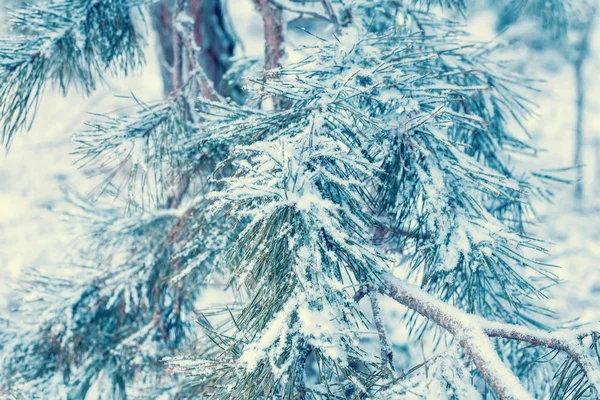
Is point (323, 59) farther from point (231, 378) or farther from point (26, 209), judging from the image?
point (26, 209)

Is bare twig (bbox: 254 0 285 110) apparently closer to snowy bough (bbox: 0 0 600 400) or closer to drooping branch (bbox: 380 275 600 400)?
snowy bough (bbox: 0 0 600 400)

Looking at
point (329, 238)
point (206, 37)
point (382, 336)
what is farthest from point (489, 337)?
point (206, 37)

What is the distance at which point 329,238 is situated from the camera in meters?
0.61

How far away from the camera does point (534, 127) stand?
7.16 m

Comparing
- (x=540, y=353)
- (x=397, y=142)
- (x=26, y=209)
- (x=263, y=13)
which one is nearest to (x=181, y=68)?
(x=263, y=13)

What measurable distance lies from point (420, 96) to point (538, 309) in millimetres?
554

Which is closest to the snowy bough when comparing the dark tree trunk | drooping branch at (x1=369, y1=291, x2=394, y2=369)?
drooping branch at (x1=369, y1=291, x2=394, y2=369)

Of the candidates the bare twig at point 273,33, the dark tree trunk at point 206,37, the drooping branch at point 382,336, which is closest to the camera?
the drooping branch at point 382,336

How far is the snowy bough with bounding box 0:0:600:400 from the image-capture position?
0.59 meters

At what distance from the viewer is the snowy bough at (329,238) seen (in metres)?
0.59

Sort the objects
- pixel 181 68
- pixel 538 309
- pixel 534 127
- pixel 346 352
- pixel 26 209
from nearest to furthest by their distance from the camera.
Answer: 1. pixel 346 352
2. pixel 538 309
3. pixel 181 68
4. pixel 26 209
5. pixel 534 127

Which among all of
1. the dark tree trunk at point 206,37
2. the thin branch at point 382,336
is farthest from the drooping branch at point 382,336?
the dark tree trunk at point 206,37

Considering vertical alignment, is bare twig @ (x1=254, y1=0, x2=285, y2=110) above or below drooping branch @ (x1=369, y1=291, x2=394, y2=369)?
above

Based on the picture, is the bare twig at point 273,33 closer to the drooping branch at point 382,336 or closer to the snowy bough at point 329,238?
the snowy bough at point 329,238
